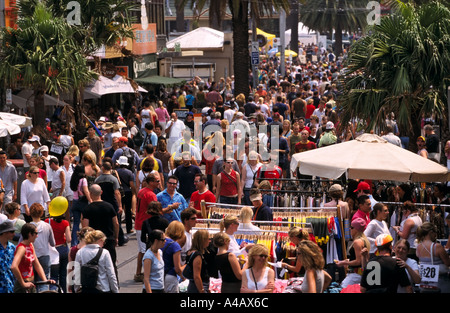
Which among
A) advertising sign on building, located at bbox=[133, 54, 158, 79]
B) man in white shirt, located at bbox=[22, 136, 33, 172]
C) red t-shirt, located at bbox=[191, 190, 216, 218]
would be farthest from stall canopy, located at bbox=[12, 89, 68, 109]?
red t-shirt, located at bbox=[191, 190, 216, 218]

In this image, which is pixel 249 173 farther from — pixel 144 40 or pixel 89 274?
pixel 144 40

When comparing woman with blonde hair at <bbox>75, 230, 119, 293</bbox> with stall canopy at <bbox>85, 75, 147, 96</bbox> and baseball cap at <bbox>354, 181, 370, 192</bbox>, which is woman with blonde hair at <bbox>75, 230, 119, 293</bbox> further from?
stall canopy at <bbox>85, 75, 147, 96</bbox>

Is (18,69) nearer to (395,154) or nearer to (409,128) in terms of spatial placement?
(409,128)

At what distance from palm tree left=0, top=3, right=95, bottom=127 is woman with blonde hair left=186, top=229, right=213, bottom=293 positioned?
1146cm

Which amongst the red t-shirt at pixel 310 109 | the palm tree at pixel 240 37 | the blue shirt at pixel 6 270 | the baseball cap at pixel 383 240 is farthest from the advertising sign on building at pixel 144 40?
the baseball cap at pixel 383 240

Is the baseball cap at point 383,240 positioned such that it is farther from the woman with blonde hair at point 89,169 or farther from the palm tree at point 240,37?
the palm tree at point 240,37

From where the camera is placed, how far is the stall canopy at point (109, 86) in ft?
85.6

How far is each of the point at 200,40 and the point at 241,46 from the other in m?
11.2

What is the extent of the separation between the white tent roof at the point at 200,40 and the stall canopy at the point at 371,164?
93.3 feet

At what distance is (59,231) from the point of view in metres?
11.2

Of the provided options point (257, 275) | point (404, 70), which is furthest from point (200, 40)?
point (257, 275)

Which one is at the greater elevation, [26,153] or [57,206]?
[57,206]

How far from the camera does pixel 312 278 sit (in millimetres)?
Result: 8750

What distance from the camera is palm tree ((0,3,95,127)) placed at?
20328mm
